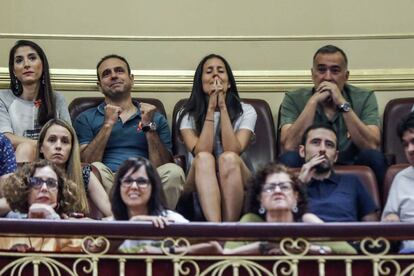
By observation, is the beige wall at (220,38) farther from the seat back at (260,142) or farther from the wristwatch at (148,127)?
the wristwatch at (148,127)

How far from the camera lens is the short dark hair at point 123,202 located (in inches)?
130

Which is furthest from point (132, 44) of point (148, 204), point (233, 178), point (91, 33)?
point (148, 204)

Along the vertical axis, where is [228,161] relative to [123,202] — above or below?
above

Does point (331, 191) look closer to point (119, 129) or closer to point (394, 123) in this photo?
point (394, 123)

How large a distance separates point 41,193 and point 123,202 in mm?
237

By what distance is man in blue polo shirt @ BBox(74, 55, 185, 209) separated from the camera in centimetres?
401

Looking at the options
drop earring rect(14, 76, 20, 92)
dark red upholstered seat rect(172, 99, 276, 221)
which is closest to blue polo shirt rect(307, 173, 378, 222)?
dark red upholstered seat rect(172, 99, 276, 221)

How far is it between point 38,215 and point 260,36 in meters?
1.62

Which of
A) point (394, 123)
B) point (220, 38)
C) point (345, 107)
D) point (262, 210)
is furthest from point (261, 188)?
point (220, 38)

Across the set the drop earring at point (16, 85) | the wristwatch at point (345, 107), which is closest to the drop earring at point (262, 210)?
the wristwatch at point (345, 107)

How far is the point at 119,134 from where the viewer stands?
4.11 m

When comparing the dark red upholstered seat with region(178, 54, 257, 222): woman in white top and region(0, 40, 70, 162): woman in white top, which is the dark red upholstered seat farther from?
region(0, 40, 70, 162): woman in white top

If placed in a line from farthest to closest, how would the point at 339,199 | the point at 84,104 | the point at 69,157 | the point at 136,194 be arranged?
the point at 84,104
the point at 69,157
the point at 339,199
the point at 136,194

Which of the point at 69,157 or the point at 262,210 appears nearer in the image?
the point at 262,210
